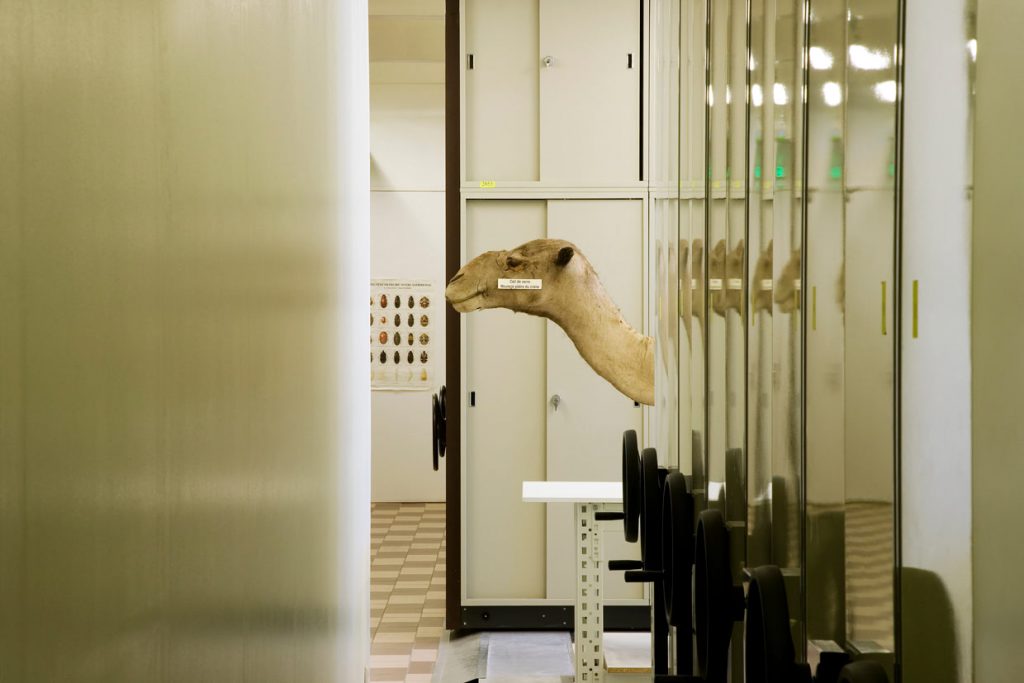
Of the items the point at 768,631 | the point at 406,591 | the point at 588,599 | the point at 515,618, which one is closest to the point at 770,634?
the point at 768,631

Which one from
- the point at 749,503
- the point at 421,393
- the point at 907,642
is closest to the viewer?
the point at 907,642

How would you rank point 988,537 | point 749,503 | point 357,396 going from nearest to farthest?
point 988,537 < point 749,503 < point 357,396

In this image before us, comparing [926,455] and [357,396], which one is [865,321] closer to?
[926,455]

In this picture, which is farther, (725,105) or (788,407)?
(725,105)

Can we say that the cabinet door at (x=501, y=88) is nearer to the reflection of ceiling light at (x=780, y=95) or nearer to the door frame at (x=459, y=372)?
the door frame at (x=459, y=372)

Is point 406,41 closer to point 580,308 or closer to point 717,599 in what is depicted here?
point 580,308

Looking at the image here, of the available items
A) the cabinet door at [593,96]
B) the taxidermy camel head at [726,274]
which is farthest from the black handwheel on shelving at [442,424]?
the taxidermy camel head at [726,274]

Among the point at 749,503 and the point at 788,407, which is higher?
the point at 788,407

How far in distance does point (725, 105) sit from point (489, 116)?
449 centimetres

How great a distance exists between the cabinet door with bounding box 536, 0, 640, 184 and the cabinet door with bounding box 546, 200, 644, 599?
22 cm

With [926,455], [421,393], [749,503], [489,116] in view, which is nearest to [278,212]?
[749,503]

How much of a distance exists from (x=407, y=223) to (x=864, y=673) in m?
10.0

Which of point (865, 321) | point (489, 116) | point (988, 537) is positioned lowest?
point (988, 537)

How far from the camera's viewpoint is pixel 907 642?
2.24 ft
